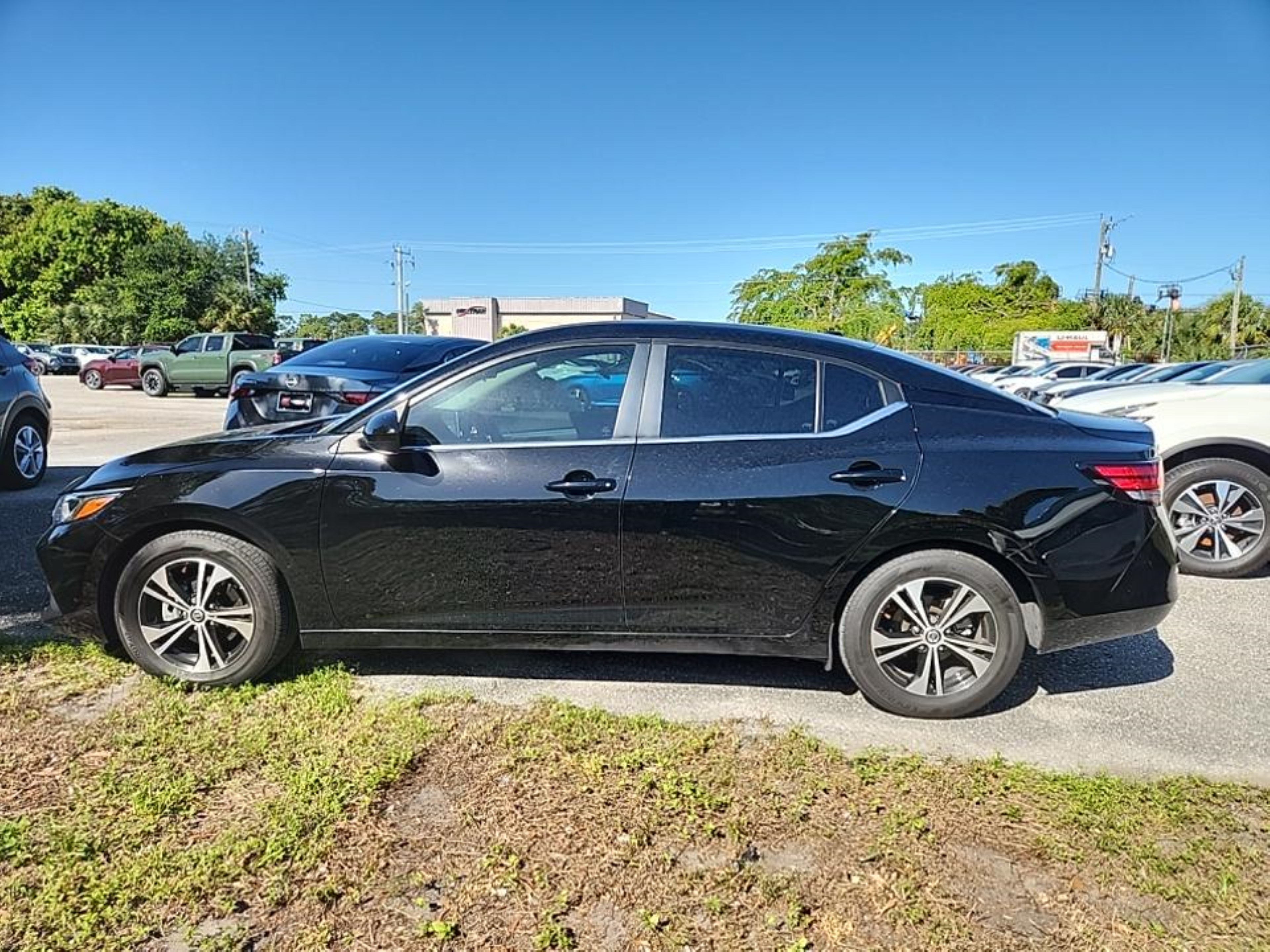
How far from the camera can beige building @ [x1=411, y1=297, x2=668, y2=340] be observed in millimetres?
80812

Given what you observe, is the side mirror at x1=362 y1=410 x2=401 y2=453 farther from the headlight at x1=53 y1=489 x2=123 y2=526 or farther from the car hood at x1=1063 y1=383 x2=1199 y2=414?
the car hood at x1=1063 y1=383 x2=1199 y2=414

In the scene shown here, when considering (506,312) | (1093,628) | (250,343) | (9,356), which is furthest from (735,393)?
(506,312)

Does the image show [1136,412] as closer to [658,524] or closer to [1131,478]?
[1131,478]

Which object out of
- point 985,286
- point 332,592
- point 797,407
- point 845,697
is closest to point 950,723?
point 845,697

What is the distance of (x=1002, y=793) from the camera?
2.67 metres

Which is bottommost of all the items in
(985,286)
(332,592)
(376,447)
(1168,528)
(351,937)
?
(351,937)

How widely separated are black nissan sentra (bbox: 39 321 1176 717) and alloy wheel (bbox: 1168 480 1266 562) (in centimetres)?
270

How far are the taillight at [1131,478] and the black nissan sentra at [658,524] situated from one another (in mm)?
11

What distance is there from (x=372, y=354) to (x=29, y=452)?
11.4 ft

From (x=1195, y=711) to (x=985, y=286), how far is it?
6103 centimetres

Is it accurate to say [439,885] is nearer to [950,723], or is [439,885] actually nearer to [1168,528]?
[950,723]

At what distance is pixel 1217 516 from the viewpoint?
5.37 meters

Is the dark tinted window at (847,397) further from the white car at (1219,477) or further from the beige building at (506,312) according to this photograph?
the beige building at (506,312)

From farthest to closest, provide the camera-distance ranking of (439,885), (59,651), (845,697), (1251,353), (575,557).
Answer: (1251,353), (59,651), (845,697), (575,557), (439,885)
